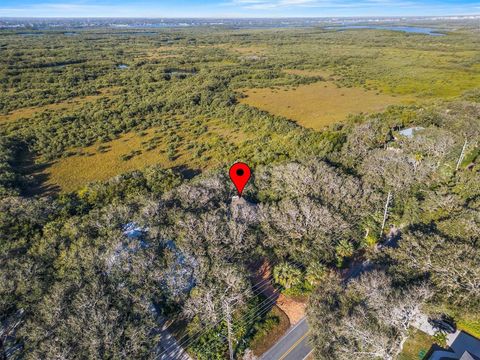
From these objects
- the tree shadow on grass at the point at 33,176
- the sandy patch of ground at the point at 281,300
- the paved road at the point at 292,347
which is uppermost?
the sandy patch of ground at the point at 281,300

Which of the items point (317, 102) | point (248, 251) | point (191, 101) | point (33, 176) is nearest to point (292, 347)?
point (248, 251)

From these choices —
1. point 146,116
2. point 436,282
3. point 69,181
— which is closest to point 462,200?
point 436,282

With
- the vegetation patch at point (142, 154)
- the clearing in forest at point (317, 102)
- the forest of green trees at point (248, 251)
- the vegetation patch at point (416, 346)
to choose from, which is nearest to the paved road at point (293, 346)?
the forest of green trees at point (248, 251)

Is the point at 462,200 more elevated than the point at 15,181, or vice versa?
the point at 462,200

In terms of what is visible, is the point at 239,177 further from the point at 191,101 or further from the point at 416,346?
the point at 191,101

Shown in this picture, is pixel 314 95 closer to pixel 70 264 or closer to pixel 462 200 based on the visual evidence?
pixel 462 200

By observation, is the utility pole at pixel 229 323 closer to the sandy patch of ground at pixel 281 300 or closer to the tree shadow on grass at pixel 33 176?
the sandy patch of ground at pixel 281 300
